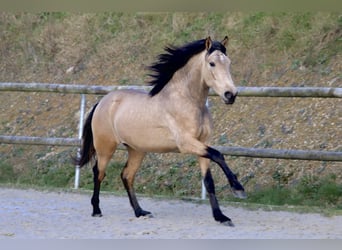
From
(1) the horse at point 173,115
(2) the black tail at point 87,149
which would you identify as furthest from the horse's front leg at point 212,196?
(2) the black tail at point 87,149

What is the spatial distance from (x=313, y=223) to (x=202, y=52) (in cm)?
172

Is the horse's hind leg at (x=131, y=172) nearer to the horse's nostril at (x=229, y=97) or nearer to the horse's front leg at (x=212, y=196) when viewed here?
the horse's front leg at (x=212, y=196)

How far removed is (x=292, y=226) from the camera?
524 cm

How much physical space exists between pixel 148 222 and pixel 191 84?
1.25 m

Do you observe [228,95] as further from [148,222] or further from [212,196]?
[148,222]

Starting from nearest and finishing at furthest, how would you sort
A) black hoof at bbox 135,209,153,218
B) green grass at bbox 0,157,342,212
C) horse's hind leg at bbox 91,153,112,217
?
black hoof at bbox 135,209,153,218
horse's hind leg at bbox 91,153,112,217
green grass at bbox 0,157,342,212

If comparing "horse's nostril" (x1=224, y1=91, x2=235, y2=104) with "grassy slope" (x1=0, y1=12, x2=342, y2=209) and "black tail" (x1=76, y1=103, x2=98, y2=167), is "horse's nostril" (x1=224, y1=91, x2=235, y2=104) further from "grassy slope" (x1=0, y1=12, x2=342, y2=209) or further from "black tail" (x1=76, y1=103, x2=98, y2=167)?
"grassy slope" (x1=0, y1=12, x2=342, y2=209)

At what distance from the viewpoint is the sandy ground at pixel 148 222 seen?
4855mm

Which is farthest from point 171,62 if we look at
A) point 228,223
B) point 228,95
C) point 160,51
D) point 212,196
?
point 160,51

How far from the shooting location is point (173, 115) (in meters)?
5.65

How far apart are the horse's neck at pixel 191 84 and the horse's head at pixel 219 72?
0.48 ft

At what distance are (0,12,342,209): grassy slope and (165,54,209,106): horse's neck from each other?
1.70 m

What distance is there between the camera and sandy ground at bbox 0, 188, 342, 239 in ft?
15.9

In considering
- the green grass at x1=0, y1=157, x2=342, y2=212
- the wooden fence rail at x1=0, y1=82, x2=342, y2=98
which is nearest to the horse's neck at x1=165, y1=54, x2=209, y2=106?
the wooden fence rail at x1=0, y1=82, x2=342, y2=98
